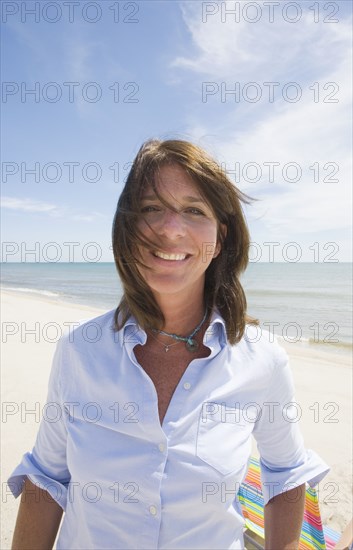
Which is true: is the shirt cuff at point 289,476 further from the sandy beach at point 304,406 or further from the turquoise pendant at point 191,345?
the sandy beach at point 304,406

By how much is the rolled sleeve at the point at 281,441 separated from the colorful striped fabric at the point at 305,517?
1.19 m

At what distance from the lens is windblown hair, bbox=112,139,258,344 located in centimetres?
147

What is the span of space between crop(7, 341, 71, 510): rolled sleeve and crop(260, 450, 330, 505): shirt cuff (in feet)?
2.65

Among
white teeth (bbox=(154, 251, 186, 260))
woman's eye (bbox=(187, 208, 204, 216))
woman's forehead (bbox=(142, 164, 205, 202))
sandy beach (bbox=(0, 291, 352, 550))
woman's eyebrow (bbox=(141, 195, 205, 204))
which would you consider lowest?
sandy beach (bbox=(0, 291, 352, 550))

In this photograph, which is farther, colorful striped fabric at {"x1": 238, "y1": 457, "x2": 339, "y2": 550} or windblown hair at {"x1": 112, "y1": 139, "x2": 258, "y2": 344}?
colorful striped fabric at {"x1": 238, "y1": 457, "x2": 339, "y2": 550}

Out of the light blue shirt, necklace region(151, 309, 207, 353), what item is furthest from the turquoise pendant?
the light blue shirt

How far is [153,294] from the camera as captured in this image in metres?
1.61

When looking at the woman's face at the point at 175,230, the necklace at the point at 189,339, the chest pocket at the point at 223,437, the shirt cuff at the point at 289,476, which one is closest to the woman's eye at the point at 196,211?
the woman's face at the point at 175,230

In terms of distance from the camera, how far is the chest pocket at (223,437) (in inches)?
53.5

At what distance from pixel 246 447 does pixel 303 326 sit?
13393 millimetres

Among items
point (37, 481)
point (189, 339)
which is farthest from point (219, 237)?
point (37, 481)

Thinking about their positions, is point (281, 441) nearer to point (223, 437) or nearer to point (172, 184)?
point (223, 437)

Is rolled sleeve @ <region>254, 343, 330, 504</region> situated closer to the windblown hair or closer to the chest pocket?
the chest pocket

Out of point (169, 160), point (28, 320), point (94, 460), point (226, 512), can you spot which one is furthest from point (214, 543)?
point (28, 320)
